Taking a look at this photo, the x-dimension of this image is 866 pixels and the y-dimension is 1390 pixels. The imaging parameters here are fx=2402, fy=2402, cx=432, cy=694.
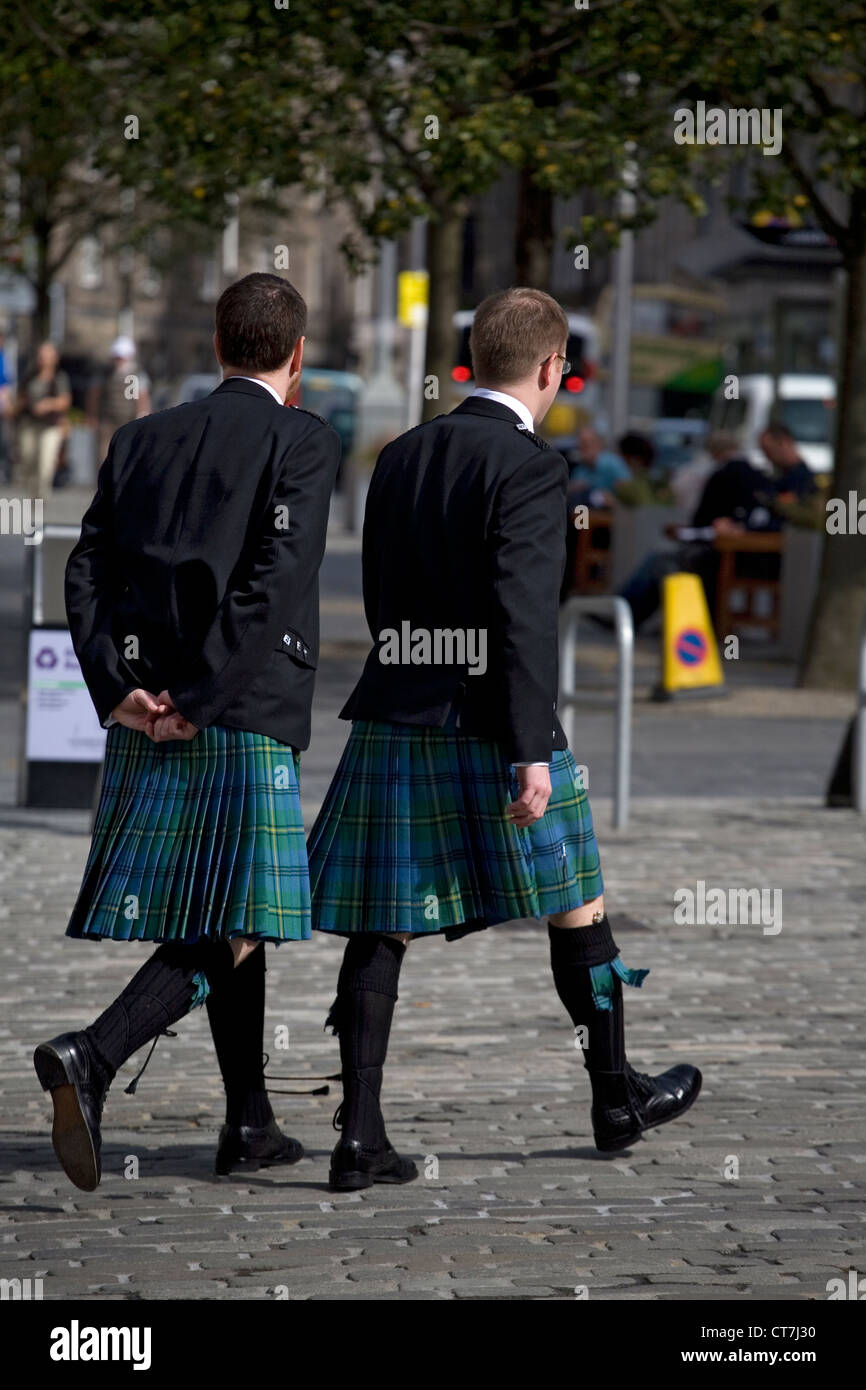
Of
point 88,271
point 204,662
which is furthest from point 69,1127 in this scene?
point 88,271

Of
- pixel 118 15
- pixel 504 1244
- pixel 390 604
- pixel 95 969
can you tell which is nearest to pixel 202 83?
pixel 118 15

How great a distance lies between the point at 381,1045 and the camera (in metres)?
4.99

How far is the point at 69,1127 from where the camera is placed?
4602 mm

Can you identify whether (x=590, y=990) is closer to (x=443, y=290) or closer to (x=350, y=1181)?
(x=350, y=1181)

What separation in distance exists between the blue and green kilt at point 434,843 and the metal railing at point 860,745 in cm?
567

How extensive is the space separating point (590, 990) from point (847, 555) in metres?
10.6

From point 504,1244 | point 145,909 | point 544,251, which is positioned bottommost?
point 504,1244

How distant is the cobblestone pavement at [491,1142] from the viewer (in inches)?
174

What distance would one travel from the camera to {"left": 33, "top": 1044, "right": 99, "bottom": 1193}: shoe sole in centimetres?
459

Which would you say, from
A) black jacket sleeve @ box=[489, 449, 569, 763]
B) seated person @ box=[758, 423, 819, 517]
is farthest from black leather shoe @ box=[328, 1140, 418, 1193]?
seated person @ box=[758, 423, 819, 517]

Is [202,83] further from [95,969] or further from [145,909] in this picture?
[145,909]

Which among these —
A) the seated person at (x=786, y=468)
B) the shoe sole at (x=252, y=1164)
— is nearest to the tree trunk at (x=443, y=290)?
the seated person at (x=786, y=468)

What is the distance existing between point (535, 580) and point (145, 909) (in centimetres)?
102

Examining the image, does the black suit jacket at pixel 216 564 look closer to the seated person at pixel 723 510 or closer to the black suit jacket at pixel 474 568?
the black suit jacket at pixel 474 568
